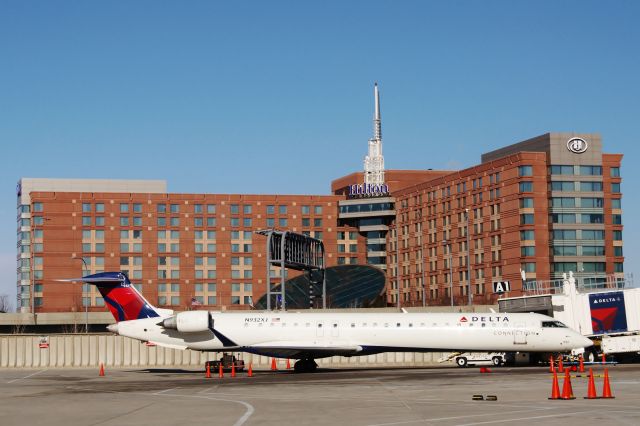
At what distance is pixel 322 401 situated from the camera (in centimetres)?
3303

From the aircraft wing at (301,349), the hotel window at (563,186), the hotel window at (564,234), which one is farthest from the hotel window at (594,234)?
the aircraft wing at (301,349)

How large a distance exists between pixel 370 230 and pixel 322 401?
149 meters

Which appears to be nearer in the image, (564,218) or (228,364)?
(228,364)

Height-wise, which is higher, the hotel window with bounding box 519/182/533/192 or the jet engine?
the hotel window with bounding box 519/182/533/192

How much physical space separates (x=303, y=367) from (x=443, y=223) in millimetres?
103675

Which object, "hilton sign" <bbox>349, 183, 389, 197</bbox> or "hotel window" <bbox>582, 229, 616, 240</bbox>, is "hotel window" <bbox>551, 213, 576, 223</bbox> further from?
"hilton sign" <bbox>349, 183, 389, 197</bbox>

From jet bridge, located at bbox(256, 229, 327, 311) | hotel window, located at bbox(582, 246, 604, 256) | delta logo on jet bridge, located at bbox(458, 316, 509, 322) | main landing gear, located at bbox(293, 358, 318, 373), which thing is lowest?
main landing gear, located at bbox(293, 358, 318, 373)

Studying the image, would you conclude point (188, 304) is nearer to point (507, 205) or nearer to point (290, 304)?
point (290, 304)

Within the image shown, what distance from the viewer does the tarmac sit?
2691 centimetres

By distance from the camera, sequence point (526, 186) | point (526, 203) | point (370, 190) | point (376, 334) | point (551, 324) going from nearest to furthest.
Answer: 1. point (551, 324)
2. point (376, 334)
3. point (526, 186)
4. point (526, 203)
5. point (370, 190)

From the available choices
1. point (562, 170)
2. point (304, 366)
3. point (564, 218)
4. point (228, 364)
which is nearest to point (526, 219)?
point (564, 218)

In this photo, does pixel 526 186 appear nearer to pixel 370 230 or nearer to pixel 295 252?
pixel 370 230

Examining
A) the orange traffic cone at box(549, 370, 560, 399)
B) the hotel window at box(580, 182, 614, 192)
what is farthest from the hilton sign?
the orange traffic cone at box(549, 370, 560, 399)

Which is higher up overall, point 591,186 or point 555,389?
point 591,186
